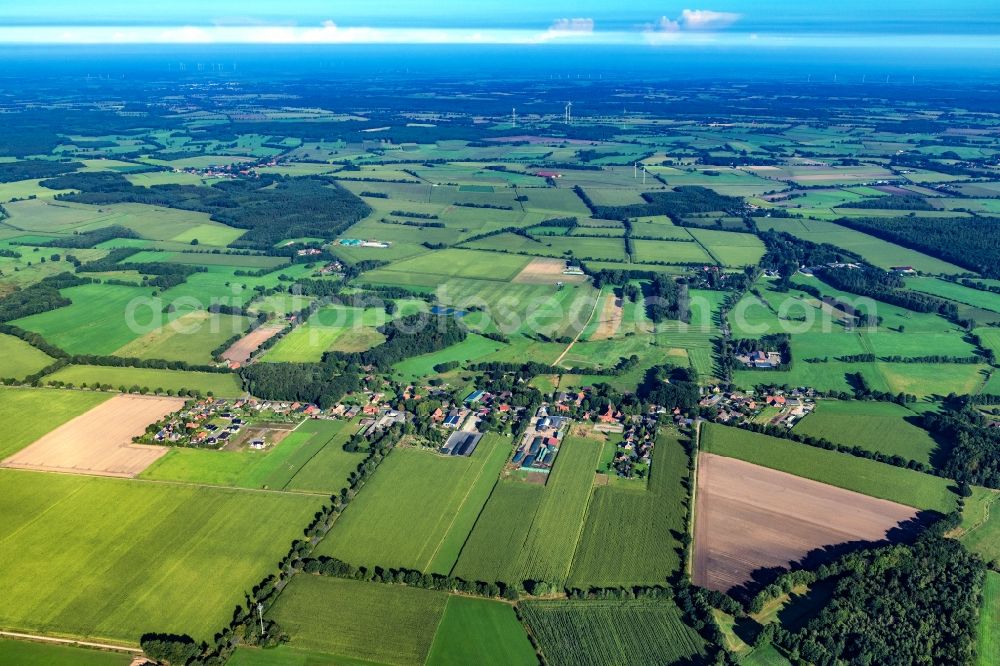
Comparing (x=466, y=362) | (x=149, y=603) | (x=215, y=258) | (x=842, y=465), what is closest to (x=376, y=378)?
(x=466, y=362)

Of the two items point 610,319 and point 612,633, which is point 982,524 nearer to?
point 612,633

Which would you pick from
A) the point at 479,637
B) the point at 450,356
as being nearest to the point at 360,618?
the point at 479,637

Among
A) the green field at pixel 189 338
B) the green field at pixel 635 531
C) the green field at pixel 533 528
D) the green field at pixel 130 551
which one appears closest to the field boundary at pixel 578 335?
the green field at pixel 533 528

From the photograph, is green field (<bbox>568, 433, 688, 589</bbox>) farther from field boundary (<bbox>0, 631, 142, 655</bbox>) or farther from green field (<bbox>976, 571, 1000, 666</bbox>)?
field boundary (<bbox>0, 631, 142, 655</bbox>)

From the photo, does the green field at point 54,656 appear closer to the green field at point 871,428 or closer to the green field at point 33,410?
the green field at point 33,410

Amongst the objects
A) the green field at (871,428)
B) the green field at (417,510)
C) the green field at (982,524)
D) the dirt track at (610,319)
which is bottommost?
the green field at (417,510)

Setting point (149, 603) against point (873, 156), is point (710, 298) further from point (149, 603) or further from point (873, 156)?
point (873, 156)

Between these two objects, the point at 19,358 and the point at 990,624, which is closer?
the point at 990,624
